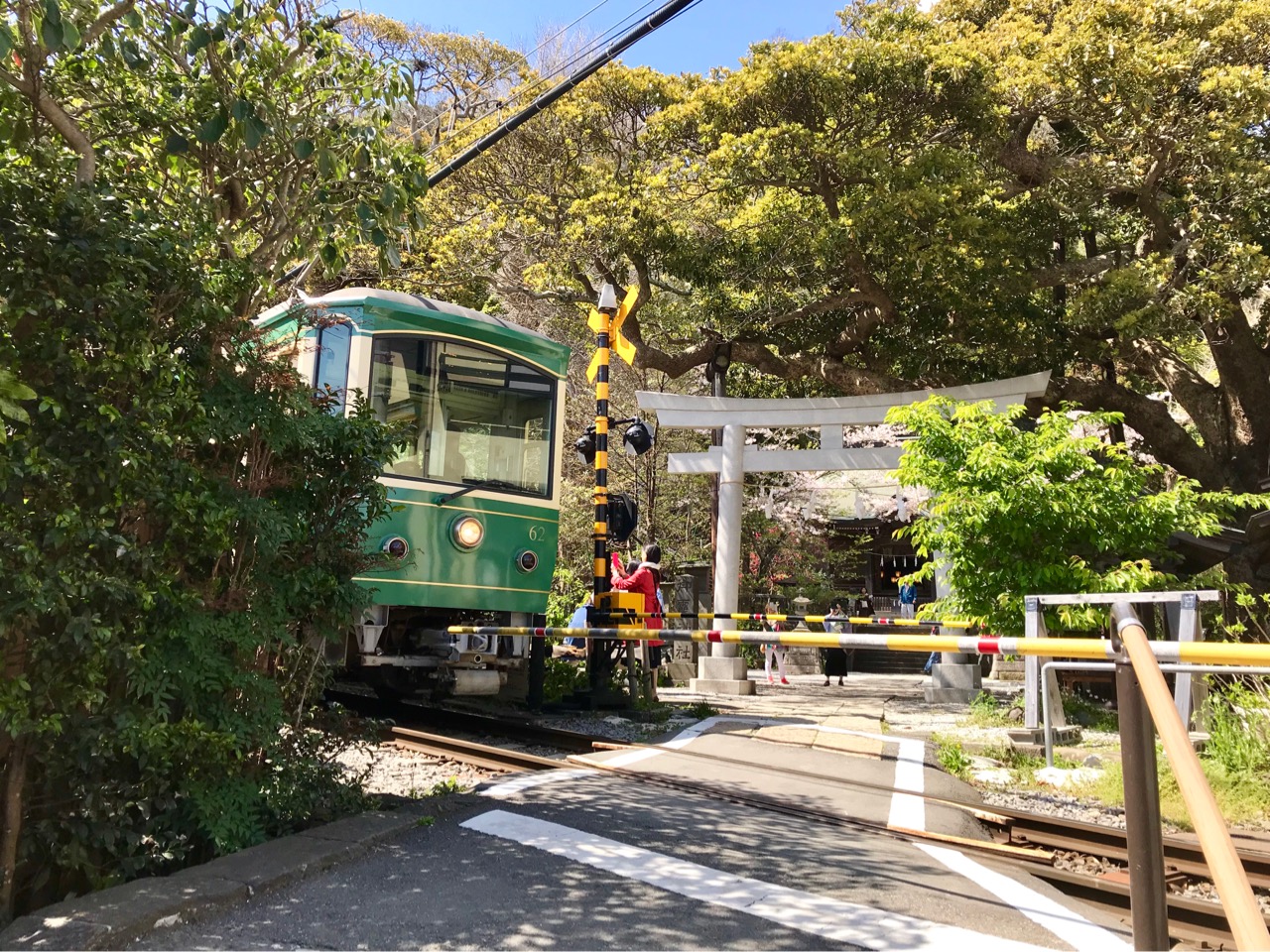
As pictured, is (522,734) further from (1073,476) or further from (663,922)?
→ (1073,476)

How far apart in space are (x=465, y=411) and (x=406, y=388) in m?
0.55

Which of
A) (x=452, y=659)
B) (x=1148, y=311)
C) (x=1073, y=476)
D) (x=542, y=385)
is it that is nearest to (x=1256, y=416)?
(x=1148, y=311)

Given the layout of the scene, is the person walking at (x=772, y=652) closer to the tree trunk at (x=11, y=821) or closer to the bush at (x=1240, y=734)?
the bush at (x=1240, y=734)

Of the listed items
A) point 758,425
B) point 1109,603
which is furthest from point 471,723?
point 758,425

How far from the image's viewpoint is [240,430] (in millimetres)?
4164

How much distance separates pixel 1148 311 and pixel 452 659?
9.61m

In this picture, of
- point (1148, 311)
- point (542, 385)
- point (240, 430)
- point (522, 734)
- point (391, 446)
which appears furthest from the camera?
point (1148, 311)

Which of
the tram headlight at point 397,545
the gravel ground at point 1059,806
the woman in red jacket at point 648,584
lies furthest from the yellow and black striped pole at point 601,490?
the gravel ground at point 1059,806

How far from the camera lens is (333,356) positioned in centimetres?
762

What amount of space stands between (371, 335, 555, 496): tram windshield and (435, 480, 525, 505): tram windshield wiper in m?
0.01

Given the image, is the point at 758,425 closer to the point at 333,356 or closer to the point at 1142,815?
the point at 333,356

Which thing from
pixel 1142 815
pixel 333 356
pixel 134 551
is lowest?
pixel 1142 815

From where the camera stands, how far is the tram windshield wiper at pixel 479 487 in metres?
7.68

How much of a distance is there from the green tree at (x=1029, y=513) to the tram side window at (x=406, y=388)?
15.9ft
